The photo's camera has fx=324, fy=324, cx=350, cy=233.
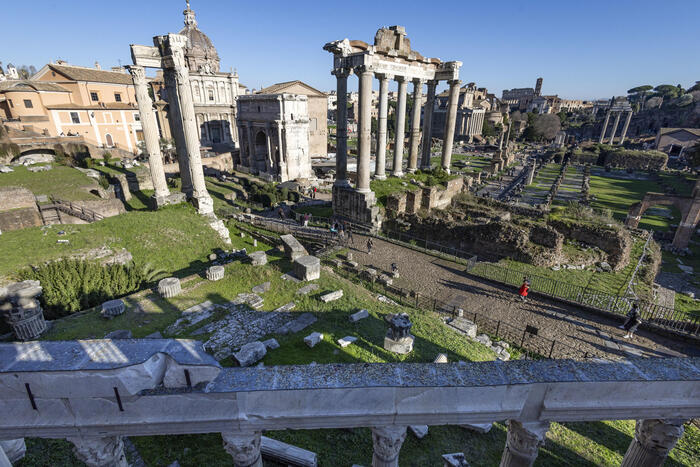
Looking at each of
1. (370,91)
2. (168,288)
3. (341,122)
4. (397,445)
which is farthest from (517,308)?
(341,122)

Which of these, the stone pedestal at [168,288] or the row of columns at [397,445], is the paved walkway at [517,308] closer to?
the row of columns at [397,445]

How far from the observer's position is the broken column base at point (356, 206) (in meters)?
20.6

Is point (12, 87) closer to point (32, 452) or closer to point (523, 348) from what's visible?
point (32, 452)

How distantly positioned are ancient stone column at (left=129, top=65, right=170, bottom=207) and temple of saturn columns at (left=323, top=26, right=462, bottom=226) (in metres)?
10.8

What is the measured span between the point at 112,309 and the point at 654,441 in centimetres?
1272

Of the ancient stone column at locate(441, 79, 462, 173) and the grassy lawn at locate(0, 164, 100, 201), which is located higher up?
the ancient stone column at locate(441, 79, 462, 173)

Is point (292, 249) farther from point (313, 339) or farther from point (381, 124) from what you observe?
point (381, 124)

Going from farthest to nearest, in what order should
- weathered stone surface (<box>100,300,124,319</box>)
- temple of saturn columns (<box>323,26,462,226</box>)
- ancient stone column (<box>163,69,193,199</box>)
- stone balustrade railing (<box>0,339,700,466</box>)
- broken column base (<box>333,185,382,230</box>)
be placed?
broken column base (<box>333,185,382,230</box>), temple of saturn columns (<box>323,26,462,226</box>), ancient stone column (<box>163,69,193,199</box>), weathered stone surface (<box>100,300,124,319</box>), stone balustrade railing (<box>0,339,700,466</box>)

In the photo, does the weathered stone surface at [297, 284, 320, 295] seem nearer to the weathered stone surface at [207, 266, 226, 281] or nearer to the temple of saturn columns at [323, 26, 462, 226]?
the weathered stone surface at [207, 266, 226, 281]

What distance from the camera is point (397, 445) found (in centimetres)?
459

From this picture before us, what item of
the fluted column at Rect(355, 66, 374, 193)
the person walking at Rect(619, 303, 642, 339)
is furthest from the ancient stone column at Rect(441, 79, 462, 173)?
the person walking at Rect(619, 303, 642, 339)

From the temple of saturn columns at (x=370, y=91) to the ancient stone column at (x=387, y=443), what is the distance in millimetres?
16320

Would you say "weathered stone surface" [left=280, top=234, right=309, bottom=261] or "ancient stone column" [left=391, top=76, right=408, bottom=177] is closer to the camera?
"weathered stone surface" [left=280, top=234, right=309, bottom=261]

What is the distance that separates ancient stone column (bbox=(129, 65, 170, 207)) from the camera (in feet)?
61.5
